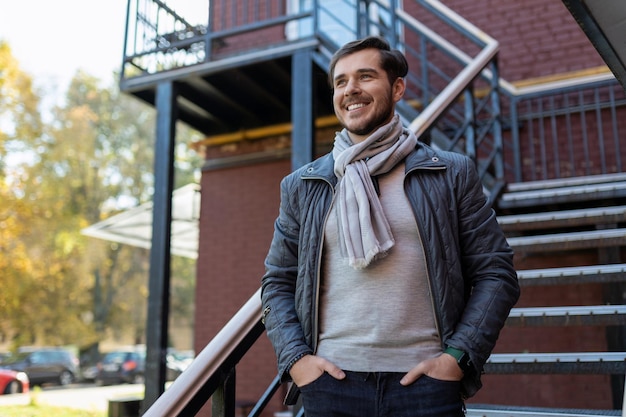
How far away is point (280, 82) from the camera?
5.73 metres

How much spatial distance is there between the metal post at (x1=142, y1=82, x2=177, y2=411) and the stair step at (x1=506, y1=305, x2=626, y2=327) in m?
2.90

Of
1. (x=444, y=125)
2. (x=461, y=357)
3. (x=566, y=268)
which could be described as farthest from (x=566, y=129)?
(x=461, y=357)

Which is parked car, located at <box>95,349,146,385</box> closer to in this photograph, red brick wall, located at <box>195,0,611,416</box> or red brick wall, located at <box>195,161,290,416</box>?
red brick wall, located at <box>195,161,290,416</box>

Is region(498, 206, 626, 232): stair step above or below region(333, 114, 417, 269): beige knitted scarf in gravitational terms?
above

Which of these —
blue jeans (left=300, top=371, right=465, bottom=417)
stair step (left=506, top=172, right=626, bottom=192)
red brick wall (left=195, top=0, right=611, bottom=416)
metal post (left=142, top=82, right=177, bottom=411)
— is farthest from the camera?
red brick wall (left=195, top=0, right=611, bottom=416)

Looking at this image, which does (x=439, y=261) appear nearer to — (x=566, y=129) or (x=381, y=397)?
(x=381, y=397)

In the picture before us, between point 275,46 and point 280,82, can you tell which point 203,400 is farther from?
point 280,82

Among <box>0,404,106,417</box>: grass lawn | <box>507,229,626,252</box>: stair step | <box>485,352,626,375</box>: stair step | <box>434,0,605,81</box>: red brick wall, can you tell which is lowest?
<box>0,404,106,417</box>: grass lawn

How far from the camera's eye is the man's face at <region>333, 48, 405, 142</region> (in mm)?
1683

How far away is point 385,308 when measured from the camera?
1.50m

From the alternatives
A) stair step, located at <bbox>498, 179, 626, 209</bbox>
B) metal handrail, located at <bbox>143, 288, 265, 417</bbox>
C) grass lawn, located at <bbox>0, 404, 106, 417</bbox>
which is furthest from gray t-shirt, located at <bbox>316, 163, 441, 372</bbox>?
grass lawn, located at <bbox>0, 404, 106, 417</bbox>

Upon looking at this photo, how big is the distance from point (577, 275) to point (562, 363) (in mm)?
602

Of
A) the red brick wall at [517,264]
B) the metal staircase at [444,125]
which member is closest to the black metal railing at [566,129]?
the metal staircase at [444,125]

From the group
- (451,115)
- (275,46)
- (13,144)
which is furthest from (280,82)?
(13,144)
